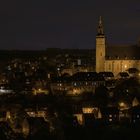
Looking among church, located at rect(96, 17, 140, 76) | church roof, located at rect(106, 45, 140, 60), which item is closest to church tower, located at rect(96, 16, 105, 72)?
church, located at rect(96, 17, 140, 76)

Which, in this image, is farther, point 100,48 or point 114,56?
point 114,56

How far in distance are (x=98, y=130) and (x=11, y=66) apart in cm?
5237

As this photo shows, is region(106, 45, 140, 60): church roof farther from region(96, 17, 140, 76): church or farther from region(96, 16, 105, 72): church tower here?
region(96, 16, 105, 72): church tower

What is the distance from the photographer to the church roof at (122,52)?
69.9m

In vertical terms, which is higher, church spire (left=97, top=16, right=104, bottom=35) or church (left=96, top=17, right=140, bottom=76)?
church spire (left=97, top=16, right=104, bottom=35)

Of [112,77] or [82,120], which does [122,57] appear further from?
[82,120]

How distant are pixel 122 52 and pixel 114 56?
132 centimetres

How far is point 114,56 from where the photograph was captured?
7000 cm

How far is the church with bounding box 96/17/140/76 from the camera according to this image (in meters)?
67.8

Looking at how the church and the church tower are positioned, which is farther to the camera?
the church tower

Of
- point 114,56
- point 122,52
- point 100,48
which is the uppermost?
point 100,48

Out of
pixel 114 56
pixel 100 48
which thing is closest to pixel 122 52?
pixel 114 56

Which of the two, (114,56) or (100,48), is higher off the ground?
(100,48)

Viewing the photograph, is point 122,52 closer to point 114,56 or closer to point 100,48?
point 114,56
